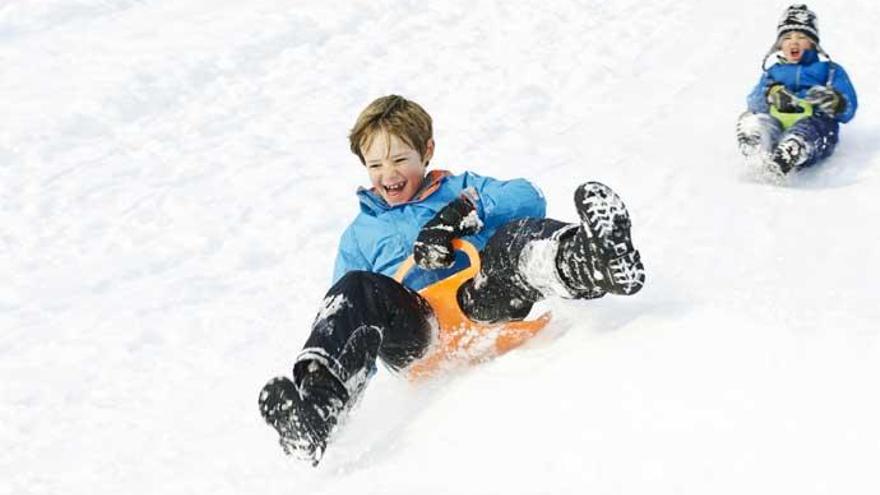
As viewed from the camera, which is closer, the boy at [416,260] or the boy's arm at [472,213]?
the boy at [416,260]

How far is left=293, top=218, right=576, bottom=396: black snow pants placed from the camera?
2848 millimetres

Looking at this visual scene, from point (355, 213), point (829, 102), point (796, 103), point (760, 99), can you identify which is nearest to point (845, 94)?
point (829, 102)

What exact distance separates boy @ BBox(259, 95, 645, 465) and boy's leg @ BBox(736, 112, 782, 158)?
210 centimetres

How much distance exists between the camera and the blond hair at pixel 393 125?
341cm

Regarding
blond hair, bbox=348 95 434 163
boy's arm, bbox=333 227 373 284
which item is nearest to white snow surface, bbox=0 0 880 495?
boy's arm, bbox=333 227 373 284

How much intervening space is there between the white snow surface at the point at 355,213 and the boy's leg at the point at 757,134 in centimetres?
14

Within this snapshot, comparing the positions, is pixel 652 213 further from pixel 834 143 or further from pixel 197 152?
pixel 197 152

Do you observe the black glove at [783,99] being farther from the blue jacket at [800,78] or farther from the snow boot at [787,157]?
the snow boot at [787,157]

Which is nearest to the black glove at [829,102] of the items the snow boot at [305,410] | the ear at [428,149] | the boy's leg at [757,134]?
the boy's leg at [757,134]

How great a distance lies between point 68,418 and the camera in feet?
11.8

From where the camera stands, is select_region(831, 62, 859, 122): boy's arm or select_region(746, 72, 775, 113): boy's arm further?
select_region(746, 72, 775, 113): boy's arm

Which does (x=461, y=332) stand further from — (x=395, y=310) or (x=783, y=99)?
(x=783, y=99)

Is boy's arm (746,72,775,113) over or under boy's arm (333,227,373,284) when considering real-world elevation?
under

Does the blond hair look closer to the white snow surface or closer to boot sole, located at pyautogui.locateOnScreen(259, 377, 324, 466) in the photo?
the white snow surface
